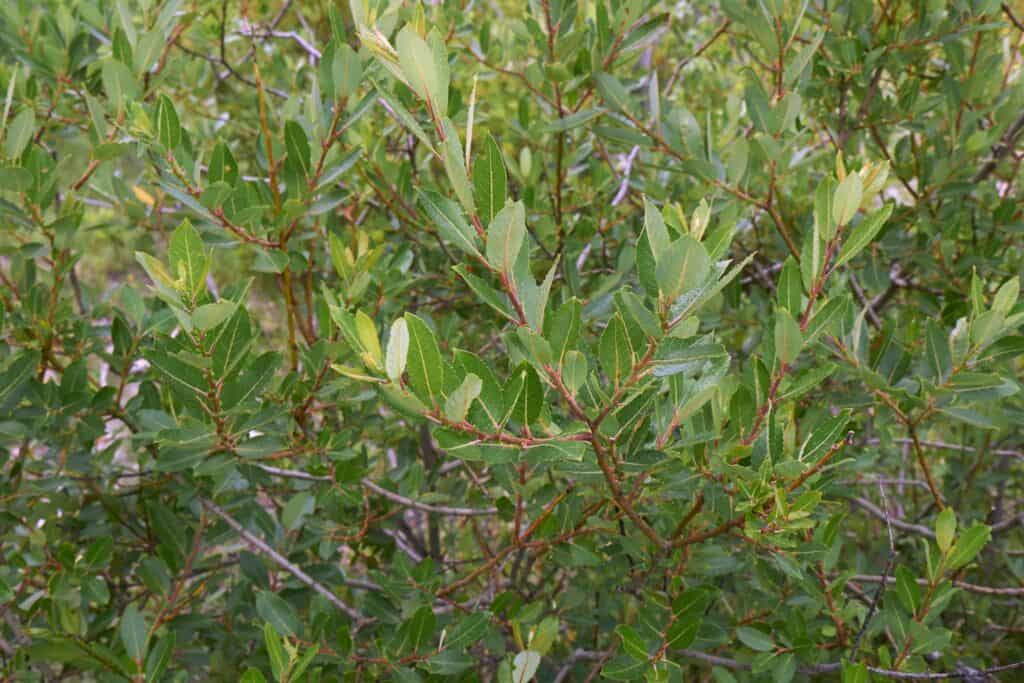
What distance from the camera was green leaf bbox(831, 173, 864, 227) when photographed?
89 cm

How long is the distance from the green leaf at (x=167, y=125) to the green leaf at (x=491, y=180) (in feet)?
2.10

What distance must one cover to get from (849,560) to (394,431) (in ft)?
3.85

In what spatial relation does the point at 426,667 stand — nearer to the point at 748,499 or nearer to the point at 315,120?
the point at 748,499

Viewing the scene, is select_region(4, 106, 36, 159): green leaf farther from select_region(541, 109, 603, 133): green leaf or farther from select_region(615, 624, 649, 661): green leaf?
select_region(615, 624, 649, 661): green leaf

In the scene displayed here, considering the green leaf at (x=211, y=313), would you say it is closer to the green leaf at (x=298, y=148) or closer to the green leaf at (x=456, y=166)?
the green leaf at (x=456, y=166)

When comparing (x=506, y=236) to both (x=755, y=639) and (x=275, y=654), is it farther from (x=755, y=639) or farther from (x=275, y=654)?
(x=755, y=639)

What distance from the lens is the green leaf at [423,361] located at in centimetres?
77

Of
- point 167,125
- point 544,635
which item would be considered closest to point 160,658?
point 544,635

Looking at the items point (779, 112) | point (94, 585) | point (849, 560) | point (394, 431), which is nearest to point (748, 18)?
point (779, 112)

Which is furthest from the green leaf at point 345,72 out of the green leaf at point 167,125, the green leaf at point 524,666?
the green leaf at point 524,666

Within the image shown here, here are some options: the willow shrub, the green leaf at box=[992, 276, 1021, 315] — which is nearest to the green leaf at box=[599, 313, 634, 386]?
the willow shrub

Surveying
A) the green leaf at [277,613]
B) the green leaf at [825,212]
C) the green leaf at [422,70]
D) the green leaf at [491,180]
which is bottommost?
the green leaf at [277,613]

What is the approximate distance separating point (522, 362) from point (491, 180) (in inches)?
7.1

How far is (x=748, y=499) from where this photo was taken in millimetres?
1041
